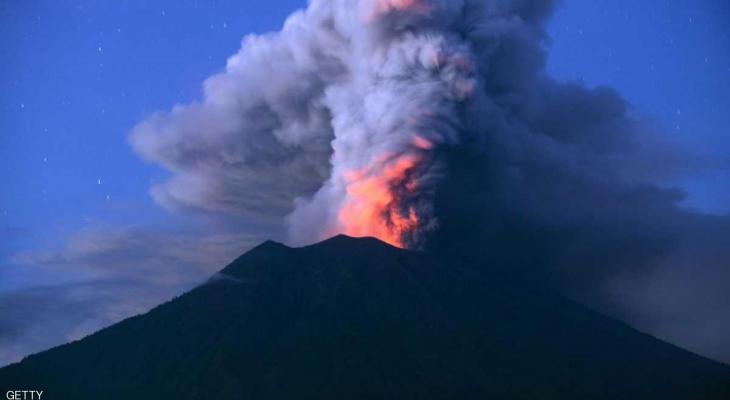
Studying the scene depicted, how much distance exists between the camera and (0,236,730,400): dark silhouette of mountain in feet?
194

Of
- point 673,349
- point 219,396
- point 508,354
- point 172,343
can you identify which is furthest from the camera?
point 673,349

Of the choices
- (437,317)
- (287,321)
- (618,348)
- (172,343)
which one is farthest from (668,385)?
(172,343)

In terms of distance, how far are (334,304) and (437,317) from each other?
7816mm

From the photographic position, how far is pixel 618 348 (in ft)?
225

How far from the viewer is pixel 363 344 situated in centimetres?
6291

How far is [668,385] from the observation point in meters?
61.3

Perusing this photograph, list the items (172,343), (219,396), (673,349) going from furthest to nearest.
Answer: (673,349)
(172,343)
(219,396)

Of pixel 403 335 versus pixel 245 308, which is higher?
pixel 245 308

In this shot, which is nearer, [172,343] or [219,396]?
[219,396]

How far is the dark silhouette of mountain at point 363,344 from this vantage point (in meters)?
59.1

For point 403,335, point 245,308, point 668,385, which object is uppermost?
point 245,308

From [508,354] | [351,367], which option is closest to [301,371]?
[351,367]

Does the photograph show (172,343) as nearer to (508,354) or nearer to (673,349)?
(508,354)

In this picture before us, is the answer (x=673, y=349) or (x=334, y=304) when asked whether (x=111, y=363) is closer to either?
(x=334, y=304)
